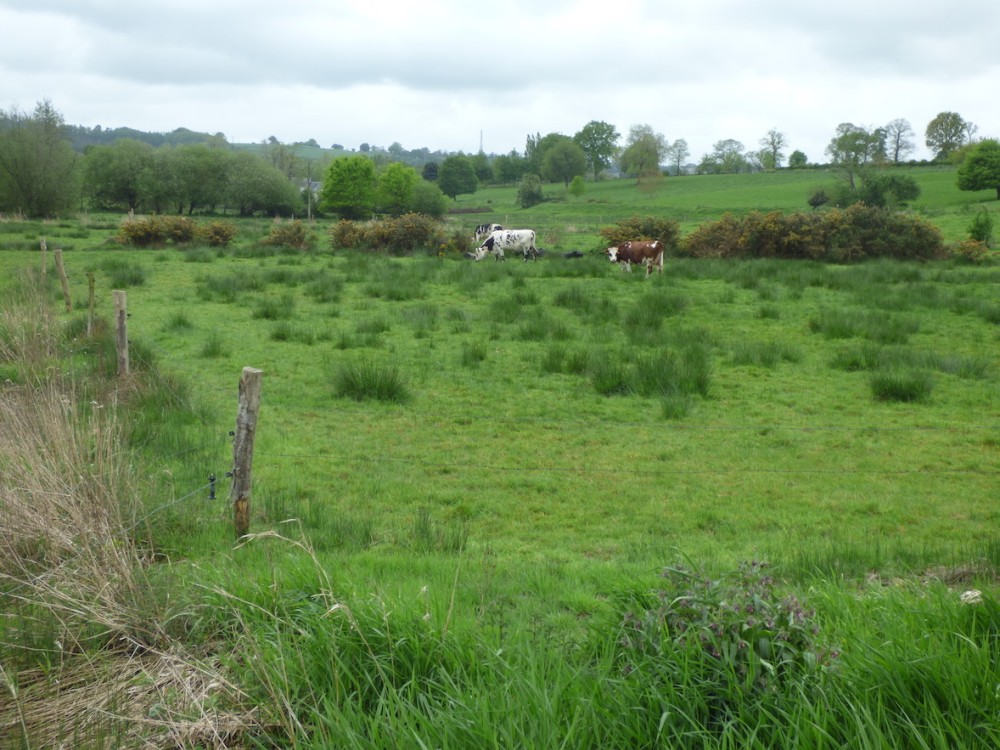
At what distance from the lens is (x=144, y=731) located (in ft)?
10.2

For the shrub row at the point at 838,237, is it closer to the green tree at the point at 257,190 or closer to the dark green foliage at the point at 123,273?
the dark green foliage at the point at 123,273

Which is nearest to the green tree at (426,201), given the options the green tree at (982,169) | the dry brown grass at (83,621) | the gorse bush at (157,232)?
the gorse bush at (157,232)

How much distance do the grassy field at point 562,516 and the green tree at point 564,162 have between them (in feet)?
255

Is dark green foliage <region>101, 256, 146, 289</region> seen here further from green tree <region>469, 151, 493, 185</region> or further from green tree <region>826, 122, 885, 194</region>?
green tree <region>469, 151, 493, 185</region>

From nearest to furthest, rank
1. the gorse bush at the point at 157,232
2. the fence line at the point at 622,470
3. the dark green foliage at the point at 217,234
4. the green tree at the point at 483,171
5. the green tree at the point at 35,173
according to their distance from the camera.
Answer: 1. the fence line at the point at 622,470
2. the gorse bush at the point at 157,232
3. the dark green foliage at the point at 217,234
4. the green tree at the point at 35,173
5. the green tree at the point at 483,171

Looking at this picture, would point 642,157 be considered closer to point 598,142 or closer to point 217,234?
point 598,142

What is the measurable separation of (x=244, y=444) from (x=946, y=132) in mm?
93892

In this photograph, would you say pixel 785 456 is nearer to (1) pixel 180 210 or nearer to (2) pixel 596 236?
(2) pixel 596 236

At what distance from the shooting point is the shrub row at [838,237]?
85.7ft

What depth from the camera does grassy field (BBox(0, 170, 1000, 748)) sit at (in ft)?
10.0

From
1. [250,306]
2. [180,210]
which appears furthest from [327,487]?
[180,210]

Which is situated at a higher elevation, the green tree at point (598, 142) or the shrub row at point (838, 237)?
the green tree at point (598, 142)

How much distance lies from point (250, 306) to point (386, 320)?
10.9 ft

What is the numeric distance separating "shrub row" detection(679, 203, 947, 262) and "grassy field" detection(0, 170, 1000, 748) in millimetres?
8621
